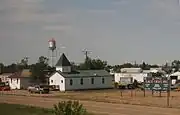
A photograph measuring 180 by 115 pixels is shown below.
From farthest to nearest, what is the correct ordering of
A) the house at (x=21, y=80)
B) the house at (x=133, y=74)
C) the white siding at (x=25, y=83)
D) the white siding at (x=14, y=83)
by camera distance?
1. the house at (x=133, y=74)
2. the white siding at (x=14, y=83)
3. the white siding at (x=25, y=83)
4. the house at (x=21, y=80)

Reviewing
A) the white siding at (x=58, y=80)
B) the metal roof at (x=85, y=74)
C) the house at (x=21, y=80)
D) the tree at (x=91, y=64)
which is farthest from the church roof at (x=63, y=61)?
the tree at (x=91, y=64)

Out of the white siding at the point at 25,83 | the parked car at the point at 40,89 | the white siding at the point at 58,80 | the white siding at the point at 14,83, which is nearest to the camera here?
the parked car at the point at 40,89

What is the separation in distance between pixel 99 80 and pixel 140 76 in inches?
1170

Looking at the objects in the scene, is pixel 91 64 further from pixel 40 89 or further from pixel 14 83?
pixel 40 89

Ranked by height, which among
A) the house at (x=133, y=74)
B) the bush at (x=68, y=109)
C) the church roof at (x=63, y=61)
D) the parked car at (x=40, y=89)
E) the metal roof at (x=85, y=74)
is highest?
the church roof at (x=63, y=61)

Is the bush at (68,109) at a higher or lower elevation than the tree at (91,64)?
lower

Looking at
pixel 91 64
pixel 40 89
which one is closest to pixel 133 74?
pixel 91 64

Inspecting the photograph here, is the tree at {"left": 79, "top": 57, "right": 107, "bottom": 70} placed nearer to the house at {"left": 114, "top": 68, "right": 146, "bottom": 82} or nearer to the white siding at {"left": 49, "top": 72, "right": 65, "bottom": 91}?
the house at {"left": 114, "top": 68, "right": 146, "bottom": 82}

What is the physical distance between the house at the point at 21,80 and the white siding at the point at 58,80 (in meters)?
8.41

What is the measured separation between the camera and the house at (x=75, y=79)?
78.3m

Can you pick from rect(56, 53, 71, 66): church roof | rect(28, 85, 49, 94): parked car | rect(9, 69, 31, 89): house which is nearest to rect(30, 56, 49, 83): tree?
rect(9, 69, 31, 89): house

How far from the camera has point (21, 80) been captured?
87.1 m

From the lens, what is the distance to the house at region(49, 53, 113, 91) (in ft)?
257

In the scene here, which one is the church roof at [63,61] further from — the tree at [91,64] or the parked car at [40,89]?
the tree at [91,64]
